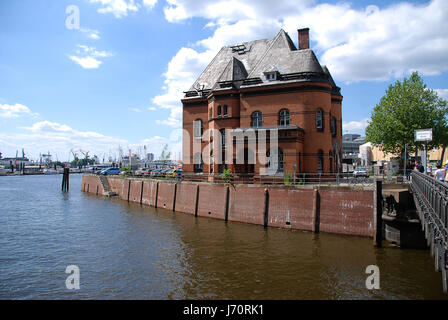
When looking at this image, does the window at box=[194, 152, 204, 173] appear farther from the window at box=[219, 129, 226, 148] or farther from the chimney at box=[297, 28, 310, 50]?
the chimney at box=[297, 28, 310, 50]

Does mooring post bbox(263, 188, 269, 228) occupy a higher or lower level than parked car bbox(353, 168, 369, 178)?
lower

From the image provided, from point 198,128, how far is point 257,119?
8.81 meters

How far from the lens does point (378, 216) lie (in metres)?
18.3

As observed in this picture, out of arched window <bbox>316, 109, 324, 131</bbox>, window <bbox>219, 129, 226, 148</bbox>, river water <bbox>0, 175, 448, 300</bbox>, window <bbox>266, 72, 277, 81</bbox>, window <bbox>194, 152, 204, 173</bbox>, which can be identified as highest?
window <bbox>266, 72, 277, 81</bbox>

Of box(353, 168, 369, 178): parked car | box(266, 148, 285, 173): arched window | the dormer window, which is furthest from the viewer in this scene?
box(353, 168, 369, 178): parked car

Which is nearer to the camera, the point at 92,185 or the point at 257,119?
the point at 257,119

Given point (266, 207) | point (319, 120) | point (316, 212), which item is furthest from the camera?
point (319, 120)

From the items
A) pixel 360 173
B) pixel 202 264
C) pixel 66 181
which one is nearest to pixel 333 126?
pixel 360 173

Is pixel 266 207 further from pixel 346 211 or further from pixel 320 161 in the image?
pixel 320 161

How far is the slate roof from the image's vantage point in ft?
97.0

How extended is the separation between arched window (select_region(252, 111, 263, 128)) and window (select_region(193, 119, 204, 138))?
7.94 metres

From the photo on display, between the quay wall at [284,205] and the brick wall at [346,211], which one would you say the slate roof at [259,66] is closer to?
the quay wall at [284,205]

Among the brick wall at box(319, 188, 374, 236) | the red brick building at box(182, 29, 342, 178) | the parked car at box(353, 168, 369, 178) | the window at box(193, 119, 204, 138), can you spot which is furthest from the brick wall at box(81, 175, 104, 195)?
the brick wall at box(319, 188, 374, 236)
